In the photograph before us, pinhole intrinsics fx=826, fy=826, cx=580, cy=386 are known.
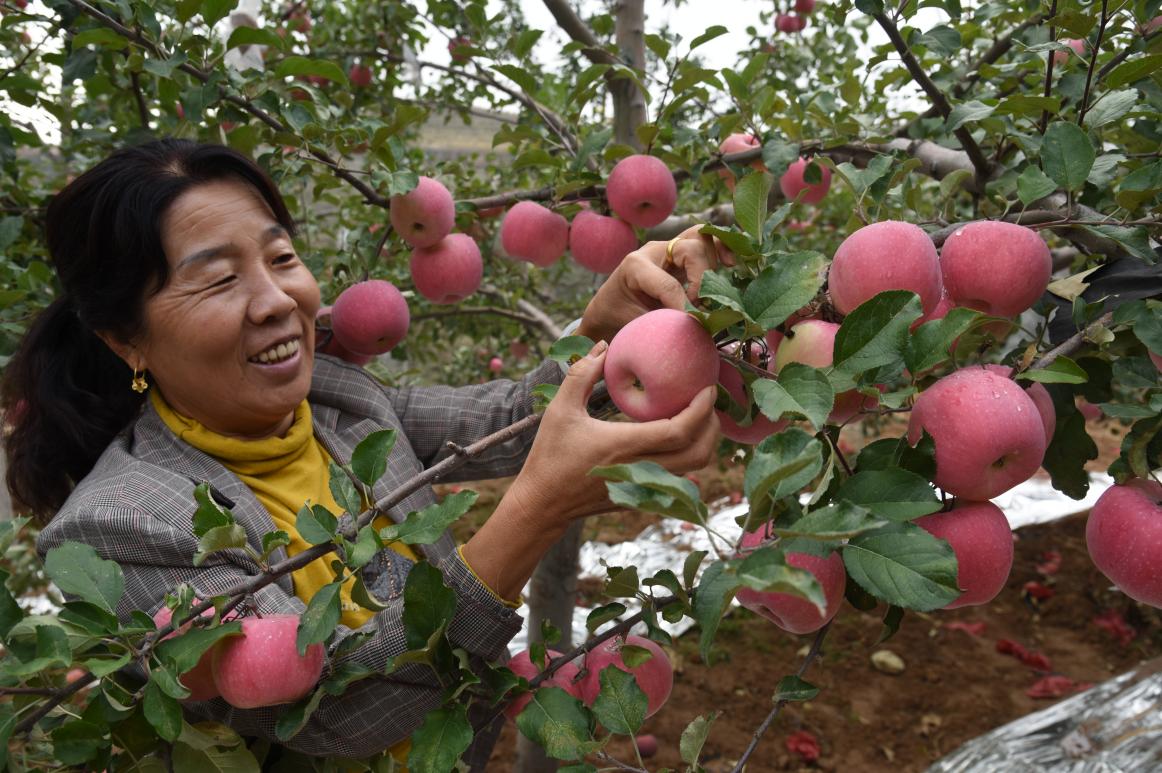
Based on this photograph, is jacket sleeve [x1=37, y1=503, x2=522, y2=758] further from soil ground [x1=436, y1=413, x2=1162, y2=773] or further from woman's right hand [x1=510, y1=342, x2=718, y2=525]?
soil ground [x1=436, y1=413, x2=1162, y2=773]

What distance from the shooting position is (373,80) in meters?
3.07

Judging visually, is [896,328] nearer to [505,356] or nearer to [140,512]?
[140,512]

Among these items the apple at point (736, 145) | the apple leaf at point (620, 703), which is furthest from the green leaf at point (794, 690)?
the apple at point (736, 145)

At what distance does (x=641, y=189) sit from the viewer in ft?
4.39

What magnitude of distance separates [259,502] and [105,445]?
316 mm

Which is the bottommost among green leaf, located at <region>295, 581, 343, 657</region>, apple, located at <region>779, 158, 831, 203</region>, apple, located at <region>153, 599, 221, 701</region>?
apple, located at <region>153, 599, 221, 701</region>

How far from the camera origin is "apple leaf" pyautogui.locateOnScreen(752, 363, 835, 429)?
55 centimetres

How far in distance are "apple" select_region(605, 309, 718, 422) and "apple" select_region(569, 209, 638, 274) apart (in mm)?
776

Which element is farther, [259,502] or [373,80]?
[373,80]

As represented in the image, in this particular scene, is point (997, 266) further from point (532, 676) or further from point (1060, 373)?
point (532, 676)

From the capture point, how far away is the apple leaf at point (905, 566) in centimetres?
53

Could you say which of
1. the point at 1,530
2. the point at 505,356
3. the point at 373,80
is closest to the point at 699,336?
the point at 1,530

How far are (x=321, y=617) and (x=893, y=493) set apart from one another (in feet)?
1.46

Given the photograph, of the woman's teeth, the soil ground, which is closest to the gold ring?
the woman's teeth
